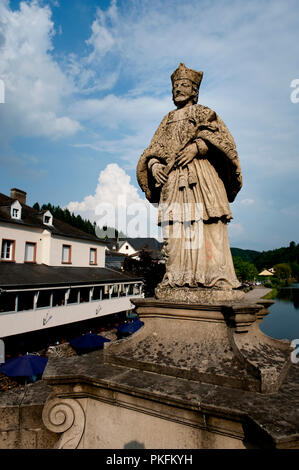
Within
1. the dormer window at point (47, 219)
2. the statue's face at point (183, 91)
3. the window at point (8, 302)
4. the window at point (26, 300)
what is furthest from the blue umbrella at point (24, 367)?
the dormer window at point (47, 219)

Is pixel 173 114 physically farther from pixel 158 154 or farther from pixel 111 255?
pixel 111 255

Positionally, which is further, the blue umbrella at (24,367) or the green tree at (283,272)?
the green tree at (283,272)

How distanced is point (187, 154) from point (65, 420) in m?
3.30

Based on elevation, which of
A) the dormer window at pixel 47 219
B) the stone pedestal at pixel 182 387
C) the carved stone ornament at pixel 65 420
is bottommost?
the carved stone ornament at pixel 65 420

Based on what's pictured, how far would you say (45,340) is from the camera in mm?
18016

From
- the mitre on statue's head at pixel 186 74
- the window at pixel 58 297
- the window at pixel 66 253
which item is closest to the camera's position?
the mitre on statue's head at pixel 186 74

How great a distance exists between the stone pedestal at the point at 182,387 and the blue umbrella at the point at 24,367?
28.5 ft

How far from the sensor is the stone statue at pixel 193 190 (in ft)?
11.8

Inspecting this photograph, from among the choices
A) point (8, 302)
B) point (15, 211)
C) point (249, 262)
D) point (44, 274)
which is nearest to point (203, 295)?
point (8, 302)

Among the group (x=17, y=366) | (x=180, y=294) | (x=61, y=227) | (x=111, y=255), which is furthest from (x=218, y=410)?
(x=111, y=255)

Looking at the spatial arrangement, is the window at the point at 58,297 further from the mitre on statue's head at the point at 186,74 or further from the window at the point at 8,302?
the mitre on statue's head at the point at 186,74

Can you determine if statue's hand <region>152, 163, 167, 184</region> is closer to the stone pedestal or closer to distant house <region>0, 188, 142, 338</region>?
the stone pedestal

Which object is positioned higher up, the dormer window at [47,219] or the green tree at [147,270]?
the dormer window at [47,219]

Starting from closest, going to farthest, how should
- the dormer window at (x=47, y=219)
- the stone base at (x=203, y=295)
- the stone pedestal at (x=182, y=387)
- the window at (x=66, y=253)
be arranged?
the stone pedestal at (x=182, y=387) → the stone base at (x=203, y=295) → the dormer window at (x=47, y=219) → the window at (x=66, y=253)
